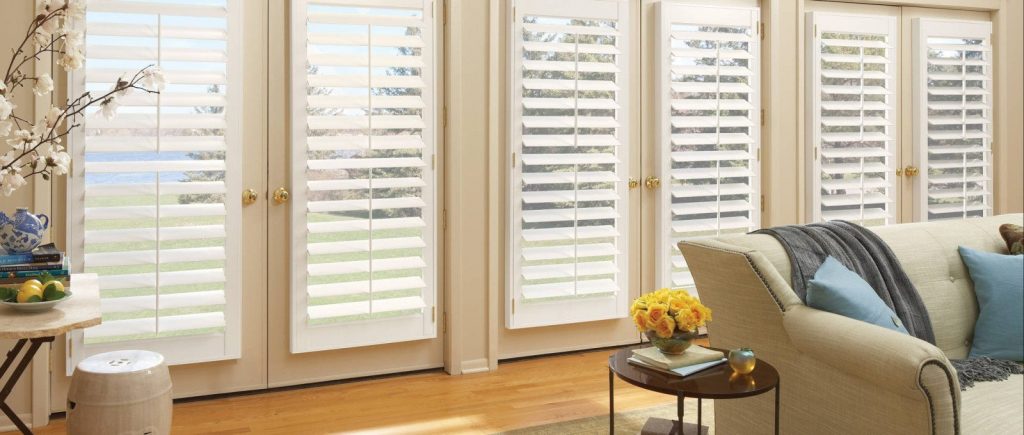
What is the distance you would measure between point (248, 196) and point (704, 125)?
247 cm

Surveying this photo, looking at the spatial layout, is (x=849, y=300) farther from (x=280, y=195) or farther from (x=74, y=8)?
(x=74, y=8)

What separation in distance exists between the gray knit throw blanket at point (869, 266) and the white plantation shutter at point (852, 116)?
6.84ft

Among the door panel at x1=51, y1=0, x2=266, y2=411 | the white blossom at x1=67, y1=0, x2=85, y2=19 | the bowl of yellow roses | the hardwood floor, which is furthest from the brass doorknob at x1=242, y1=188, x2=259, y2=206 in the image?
the bowl of yellow roses

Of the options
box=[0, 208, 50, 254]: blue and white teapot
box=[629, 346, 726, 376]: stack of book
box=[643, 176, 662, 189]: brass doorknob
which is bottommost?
box=[629, 346, 726, 376]: stack of book

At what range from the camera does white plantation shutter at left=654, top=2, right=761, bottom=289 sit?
4.75 metres

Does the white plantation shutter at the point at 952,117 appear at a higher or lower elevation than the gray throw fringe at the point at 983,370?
higher

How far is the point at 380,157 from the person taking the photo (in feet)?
13.5

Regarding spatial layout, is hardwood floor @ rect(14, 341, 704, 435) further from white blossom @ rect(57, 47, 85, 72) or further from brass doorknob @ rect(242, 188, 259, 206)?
white blossom @ rect(57, 47, 85, 72)

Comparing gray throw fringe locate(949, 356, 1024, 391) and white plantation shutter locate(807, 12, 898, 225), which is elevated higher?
white plantation shutter locate(807, 12, 898, 225)

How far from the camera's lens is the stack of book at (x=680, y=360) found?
8.30ft

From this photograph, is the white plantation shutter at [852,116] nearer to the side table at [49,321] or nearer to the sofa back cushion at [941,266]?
the sofa back cushion at [941,266]

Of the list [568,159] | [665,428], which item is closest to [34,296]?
[665,428]

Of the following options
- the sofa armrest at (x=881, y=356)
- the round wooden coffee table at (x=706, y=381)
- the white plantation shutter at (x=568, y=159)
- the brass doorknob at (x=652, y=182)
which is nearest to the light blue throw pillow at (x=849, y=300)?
the sofa armrest at (x=881, y=356)

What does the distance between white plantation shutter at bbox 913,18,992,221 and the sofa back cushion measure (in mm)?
2274
